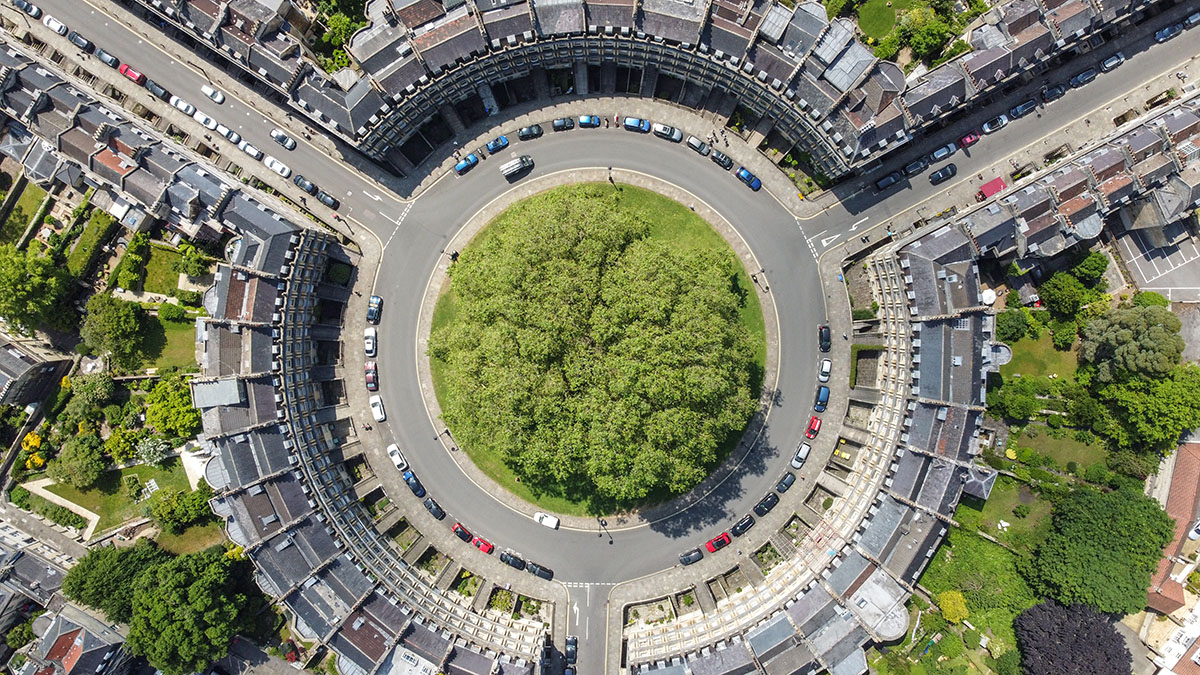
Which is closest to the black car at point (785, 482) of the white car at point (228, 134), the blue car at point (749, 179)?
the blue car at point (749, 179)

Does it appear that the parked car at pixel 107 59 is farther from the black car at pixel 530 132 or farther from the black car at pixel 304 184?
the black car at pixel 530 132

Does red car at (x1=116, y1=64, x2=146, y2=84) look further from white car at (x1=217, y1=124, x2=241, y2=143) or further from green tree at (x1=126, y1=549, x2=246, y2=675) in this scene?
green tree at (x1=126, y1=549, x2=246, y2=675)

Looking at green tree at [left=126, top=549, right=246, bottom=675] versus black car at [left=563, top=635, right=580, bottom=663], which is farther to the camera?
black car at [left=563, top=635, right=580, bottom=663]

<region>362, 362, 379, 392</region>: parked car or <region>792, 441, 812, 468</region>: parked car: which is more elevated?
<region>792, 441, 812, 468</region>: parked car

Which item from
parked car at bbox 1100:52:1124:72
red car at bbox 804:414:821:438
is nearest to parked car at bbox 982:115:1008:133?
parked car at bbox 1100:52:1124:72

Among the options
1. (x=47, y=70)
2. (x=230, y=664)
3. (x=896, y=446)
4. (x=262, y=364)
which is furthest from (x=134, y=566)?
(x=896, y=446)

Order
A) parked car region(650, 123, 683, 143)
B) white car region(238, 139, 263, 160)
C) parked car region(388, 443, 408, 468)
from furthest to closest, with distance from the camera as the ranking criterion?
white car region(238, 139, 263, 160)
parked car region(388, 443, 408, 468)
parked car region(650, 123, 683, 143)

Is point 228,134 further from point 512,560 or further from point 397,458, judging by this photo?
point 512,560

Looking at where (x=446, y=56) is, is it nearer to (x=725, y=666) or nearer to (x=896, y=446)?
(x=896, y=446)
